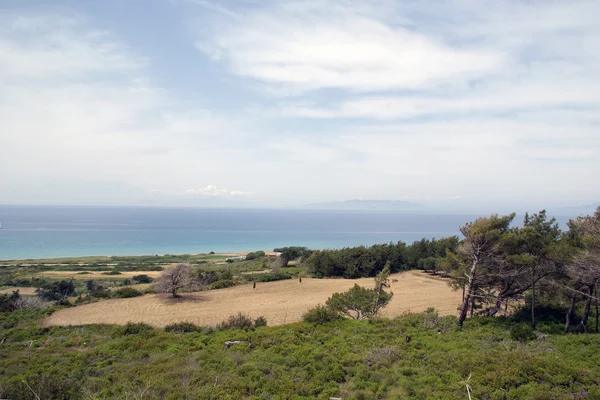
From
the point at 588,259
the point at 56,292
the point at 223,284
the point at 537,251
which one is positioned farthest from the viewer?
the point at 223,284

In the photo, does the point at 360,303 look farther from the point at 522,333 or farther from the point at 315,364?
the point at 315,364

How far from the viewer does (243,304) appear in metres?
22.2

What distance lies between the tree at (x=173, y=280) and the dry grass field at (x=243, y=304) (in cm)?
68

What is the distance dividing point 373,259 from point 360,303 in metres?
18.4

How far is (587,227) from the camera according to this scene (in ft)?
36.0

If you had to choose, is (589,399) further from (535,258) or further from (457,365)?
(535,258)

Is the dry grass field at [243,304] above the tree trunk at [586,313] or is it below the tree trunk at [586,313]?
below

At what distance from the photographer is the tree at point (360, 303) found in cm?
1642

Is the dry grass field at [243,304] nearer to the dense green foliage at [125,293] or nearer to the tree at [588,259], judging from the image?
the dense green foliage at [125,293]

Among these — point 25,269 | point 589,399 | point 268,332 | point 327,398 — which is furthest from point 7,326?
point 25,269

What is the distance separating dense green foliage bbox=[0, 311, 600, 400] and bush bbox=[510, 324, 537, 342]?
9.9 inches

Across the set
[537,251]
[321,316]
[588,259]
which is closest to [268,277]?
[321,316]

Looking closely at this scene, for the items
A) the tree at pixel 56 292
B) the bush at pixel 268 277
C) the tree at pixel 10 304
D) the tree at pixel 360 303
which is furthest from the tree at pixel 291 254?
the tree at pixel 10 304

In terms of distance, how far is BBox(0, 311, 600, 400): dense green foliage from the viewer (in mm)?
7660
